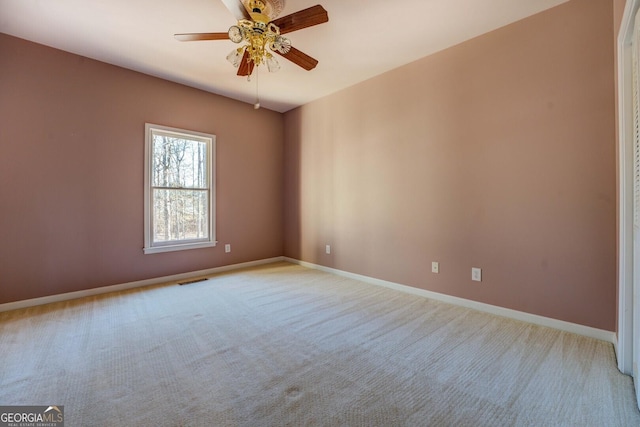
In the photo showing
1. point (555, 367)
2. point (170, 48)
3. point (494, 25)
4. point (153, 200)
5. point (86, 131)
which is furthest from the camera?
point (153, 200)

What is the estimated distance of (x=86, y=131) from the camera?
3.16m

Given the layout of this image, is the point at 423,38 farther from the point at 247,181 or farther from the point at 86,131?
the point at 86,131

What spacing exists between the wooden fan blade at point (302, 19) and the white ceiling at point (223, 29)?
0.42 m

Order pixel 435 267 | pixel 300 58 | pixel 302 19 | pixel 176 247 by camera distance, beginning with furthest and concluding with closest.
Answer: pixel 176 247 < pixel 435 267 < pixel 300 58 < pixel 302 19

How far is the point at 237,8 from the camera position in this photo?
182cm

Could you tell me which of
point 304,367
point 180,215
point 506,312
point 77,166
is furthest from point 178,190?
point 506,312

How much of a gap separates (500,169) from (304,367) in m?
2.45

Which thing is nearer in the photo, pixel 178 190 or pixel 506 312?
pixel 506 312

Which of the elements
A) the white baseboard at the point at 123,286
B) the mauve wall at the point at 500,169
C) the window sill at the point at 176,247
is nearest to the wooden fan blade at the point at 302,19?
the mauve wall at the point at 500,169

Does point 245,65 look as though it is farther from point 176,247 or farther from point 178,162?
point 176,247

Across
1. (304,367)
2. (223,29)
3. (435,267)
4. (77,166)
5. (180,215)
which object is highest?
(223,29)

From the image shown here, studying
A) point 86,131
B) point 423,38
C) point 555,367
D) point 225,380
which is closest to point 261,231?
point 86,131

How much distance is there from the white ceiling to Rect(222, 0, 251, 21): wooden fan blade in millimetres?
562

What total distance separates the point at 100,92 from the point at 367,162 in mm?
3371
